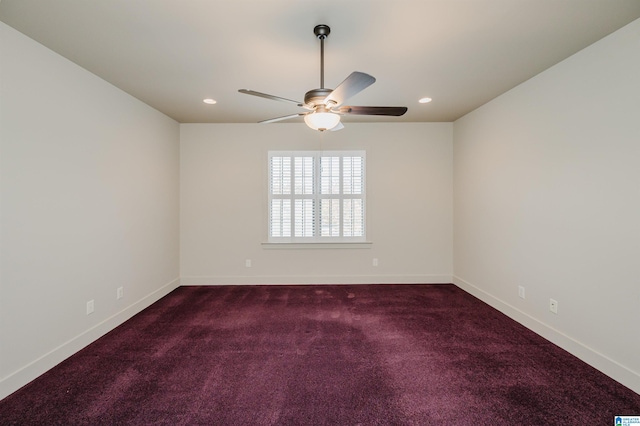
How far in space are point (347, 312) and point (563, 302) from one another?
208cm

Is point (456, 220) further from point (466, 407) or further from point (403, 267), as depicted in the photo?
point (466, 407)

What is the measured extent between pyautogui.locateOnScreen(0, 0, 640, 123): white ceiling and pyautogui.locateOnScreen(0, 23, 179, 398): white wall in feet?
1.01

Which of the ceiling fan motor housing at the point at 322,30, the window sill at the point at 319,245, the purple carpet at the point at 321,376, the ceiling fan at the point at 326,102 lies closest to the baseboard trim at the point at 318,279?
the window sill at the point at 319,245

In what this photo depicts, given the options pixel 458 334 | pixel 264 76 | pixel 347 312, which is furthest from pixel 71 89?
pixel 458 334

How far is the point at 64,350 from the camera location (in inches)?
88.8

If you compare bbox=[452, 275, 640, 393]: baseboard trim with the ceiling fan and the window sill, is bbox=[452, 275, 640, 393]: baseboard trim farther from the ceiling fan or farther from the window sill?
the ceiling fan

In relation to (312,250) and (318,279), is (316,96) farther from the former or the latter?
(318,279)

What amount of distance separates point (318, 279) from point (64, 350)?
2942mm

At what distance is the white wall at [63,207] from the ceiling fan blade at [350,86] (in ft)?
7.38

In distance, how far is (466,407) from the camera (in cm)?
171

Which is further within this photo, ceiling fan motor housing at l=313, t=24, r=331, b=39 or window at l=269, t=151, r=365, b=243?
window at l=269, t=151, r=365, b=243

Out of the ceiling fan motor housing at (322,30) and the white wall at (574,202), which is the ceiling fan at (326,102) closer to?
the ceiling fan motor housing at (322,30)

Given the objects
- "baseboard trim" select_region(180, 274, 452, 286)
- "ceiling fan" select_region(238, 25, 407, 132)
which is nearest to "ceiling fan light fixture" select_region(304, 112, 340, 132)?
"ceiling fan" select_region(238, 25, 407, 132)

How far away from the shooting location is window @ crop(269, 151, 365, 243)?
429 centimetres
